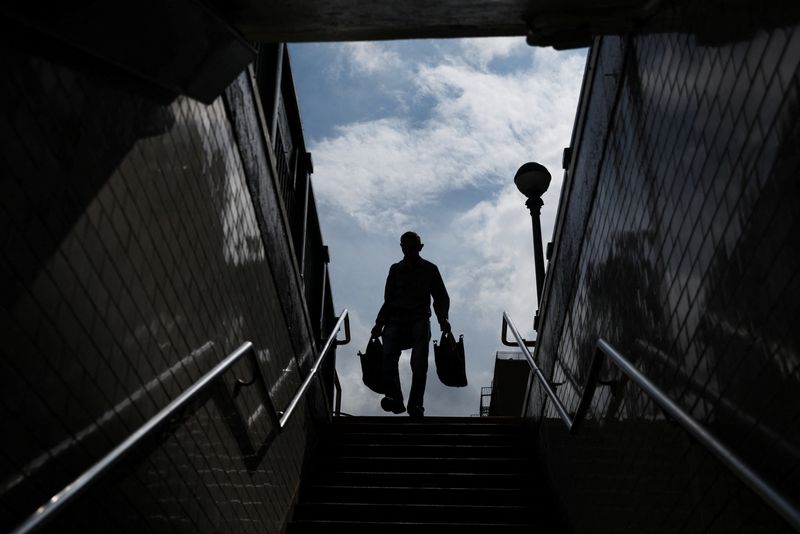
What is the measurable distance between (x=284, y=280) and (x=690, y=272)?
3.04 metres

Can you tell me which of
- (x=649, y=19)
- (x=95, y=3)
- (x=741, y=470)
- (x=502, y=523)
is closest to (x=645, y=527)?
(x=741, y=470)

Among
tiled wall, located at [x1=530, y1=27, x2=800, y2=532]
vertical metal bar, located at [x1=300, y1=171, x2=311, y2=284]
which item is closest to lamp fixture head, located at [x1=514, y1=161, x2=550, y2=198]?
vertical metal bar, located at [x1=300, y1=171, x2=311, y2=284]

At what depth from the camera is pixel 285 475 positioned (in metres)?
4.90

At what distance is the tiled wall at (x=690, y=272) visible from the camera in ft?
7.06

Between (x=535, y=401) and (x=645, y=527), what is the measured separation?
2924mm

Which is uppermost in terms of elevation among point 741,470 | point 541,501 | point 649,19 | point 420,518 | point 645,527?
point 649,19

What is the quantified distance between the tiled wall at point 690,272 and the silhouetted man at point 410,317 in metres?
2.18

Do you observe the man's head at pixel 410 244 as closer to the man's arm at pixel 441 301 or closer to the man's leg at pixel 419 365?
the man's arm at pixel 441 301

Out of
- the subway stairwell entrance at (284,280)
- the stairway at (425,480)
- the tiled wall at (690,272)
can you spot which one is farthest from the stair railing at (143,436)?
the tiled wall at (690,272)

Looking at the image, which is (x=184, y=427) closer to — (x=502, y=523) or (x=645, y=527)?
(x=645, y=527)

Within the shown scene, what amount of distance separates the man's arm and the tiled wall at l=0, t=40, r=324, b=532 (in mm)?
3042

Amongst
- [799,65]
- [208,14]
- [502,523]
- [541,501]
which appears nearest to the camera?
[799,65]

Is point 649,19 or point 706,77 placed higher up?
point 649,19

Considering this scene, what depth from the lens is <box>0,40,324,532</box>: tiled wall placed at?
6.50 feet
